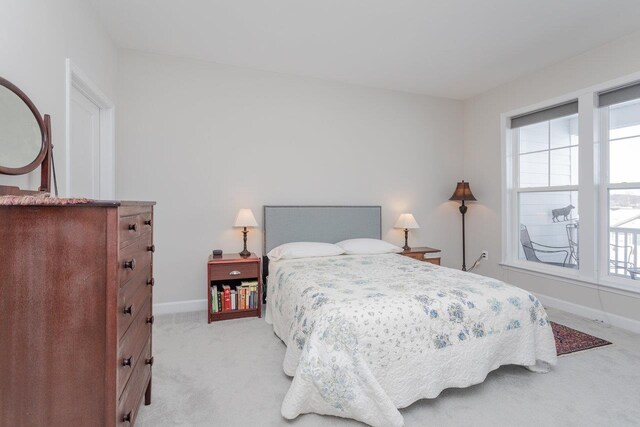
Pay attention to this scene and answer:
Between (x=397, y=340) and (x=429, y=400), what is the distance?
0.46 meters

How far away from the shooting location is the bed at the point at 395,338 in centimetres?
159

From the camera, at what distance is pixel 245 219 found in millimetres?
3225

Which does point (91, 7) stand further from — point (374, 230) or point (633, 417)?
point (633, 417)

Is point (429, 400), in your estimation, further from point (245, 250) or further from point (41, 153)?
point (41, 153)

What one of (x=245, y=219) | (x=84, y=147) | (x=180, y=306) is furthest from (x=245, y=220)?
(x=84, y=147)

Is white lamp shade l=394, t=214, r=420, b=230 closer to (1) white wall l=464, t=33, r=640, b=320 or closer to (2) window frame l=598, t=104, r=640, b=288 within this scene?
(1) white wall l=464, t=33, r=640, b=320

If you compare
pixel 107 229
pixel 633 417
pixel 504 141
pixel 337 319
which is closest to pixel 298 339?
pixel 337 319

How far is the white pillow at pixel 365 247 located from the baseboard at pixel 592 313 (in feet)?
5.65

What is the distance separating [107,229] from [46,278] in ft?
0.75

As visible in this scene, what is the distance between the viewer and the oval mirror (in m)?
1.34

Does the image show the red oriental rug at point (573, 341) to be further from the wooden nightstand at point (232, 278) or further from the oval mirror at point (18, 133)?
the oval mirror at point (18, 133)

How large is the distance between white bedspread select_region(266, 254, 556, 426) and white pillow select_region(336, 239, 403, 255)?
3.65 feet

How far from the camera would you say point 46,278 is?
0.98 metres

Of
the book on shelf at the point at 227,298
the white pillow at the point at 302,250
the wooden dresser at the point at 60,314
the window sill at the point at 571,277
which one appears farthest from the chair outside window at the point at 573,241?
the wooden dresser at the point at 60,314
